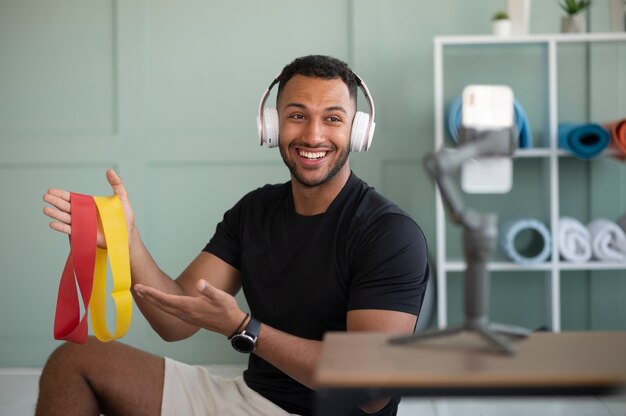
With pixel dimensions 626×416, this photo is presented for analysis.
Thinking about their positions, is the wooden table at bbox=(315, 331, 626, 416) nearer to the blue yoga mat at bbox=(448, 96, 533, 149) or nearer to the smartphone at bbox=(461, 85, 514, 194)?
the smartphone at bbox=(461, 85, 514, 194)

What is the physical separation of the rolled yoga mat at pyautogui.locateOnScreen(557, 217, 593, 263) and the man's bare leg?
6.58 feet

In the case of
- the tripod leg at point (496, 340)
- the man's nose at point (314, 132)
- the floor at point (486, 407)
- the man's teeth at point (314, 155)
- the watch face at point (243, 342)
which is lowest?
the floor at point (486, 407)

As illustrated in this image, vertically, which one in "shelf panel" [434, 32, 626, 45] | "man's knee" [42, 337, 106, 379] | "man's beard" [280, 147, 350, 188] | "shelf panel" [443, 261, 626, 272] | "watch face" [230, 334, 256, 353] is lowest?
"man's knee" [42, 337, 106, 379]

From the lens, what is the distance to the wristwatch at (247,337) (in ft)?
5.19

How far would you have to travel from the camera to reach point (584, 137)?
11.0 feet

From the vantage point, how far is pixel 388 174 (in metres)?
3.69

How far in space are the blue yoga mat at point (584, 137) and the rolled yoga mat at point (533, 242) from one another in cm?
33

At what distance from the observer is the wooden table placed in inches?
37.4

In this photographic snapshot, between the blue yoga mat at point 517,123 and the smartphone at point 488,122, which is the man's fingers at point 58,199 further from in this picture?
the blue yoga mat at point 517,123

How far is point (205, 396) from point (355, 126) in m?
0.72

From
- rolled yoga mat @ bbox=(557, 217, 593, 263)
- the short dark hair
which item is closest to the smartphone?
the short dark hair

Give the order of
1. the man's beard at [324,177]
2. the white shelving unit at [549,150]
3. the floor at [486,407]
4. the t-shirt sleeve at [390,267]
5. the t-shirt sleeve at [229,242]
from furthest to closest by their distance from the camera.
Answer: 1. the white shelving unit at [549,150]
2. the floor at [486,407]
3. the t-shirt sleeve at [229,242]
4. the man's beard at [324,177]
5. the t-shirt sleeve at [390,267]

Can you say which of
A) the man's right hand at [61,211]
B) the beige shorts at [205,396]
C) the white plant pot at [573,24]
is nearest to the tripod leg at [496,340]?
the beige shorts at [205,396]

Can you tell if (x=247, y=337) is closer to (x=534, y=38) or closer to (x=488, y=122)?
(x=488, y=122)
